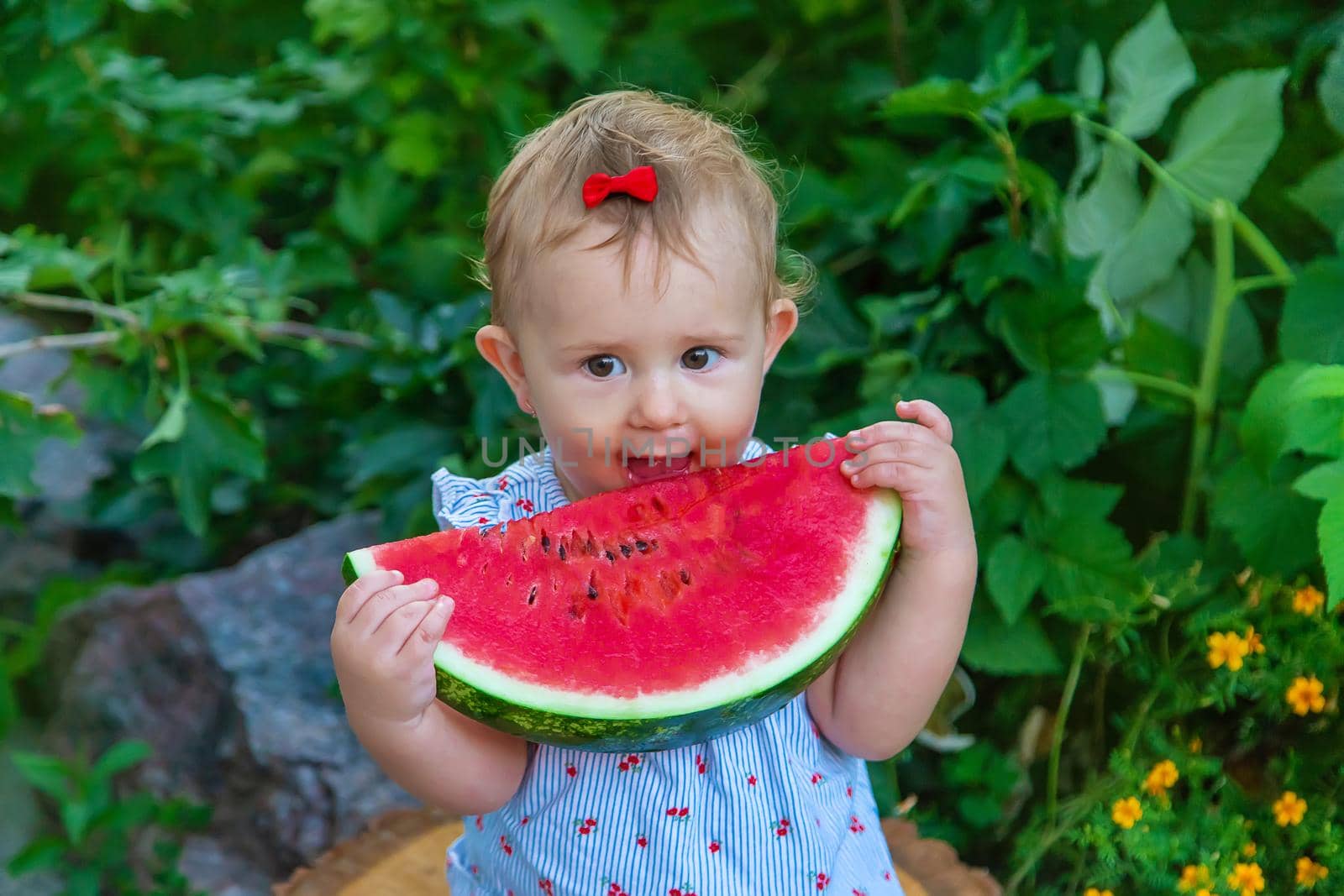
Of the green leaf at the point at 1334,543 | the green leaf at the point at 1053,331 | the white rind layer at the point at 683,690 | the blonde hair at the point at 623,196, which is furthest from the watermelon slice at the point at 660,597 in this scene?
the green leaf at the point at 1053,331

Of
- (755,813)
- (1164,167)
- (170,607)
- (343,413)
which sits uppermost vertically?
(1164,167)

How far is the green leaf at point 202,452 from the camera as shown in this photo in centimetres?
248

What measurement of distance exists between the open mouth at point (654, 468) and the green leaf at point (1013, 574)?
79 centimetres

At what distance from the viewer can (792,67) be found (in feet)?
10.5

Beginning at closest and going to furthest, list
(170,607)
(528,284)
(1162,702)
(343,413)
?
(528,284), (1162,702), (170,607), (343,413)

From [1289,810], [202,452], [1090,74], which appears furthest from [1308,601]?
[202,452]

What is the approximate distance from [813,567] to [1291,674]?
39.1 inches

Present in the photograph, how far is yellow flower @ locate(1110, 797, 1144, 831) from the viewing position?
1.80 metres

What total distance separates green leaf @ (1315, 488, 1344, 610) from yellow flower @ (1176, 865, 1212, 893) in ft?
1.53

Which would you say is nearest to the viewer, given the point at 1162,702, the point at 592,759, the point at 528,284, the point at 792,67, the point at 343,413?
Result: the point at 528,284

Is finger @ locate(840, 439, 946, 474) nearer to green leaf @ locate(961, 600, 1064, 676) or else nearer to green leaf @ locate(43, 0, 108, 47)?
green leaf @ locate(961, 600, 1064, 676)

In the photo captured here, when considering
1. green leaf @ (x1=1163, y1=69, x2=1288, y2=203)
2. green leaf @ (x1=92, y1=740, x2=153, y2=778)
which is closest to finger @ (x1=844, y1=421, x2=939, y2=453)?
green leaf @ (x1=1163, y1=69, x2=1288, y2=203)

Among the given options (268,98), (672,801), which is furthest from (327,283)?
(672,801)

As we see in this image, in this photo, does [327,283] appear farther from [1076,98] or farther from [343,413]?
[1076,98]
